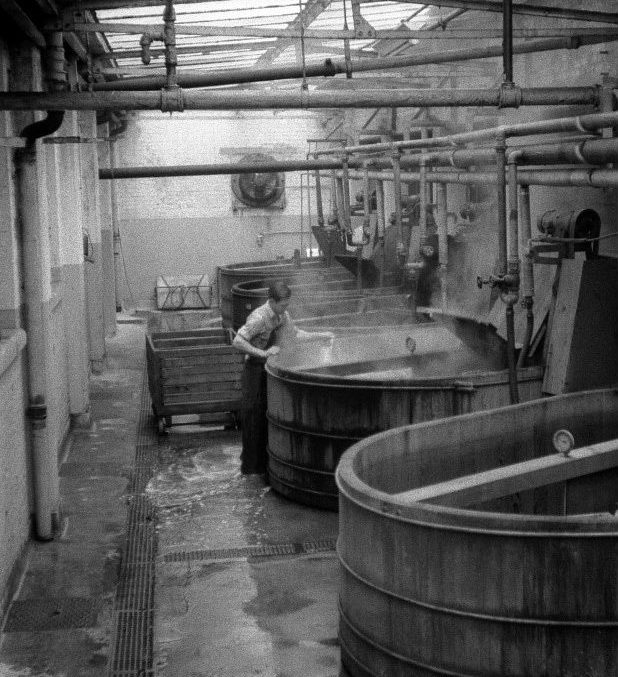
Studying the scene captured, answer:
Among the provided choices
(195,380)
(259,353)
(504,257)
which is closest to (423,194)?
(259,353)

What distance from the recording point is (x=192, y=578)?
7070mm

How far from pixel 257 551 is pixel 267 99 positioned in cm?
300

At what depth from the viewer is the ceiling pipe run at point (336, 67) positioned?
7.64 m

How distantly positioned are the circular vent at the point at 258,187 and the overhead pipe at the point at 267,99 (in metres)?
15.6

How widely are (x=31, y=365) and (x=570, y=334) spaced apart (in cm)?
363

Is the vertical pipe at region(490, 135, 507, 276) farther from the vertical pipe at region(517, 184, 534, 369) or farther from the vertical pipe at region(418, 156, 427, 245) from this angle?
the vertical pipe at region(418, 156, 427, 245)

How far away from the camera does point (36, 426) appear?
A: 25.0 feet

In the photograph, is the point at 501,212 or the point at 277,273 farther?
the point at 277,273

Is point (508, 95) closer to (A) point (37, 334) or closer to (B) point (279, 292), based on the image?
(B) point (279, 292)

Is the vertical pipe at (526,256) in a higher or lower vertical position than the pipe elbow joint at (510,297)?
higher

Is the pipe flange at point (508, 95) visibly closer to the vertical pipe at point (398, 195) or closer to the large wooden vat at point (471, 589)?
the vertical pipe at point (398, 195)

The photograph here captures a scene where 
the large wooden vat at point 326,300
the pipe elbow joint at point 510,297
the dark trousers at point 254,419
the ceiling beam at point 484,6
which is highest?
the ceiling beam at point 484,6

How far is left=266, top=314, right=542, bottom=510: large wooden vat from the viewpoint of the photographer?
7727mm

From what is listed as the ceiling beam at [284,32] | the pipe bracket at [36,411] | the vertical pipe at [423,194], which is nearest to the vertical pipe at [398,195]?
the vertical pipe at [423,194]
